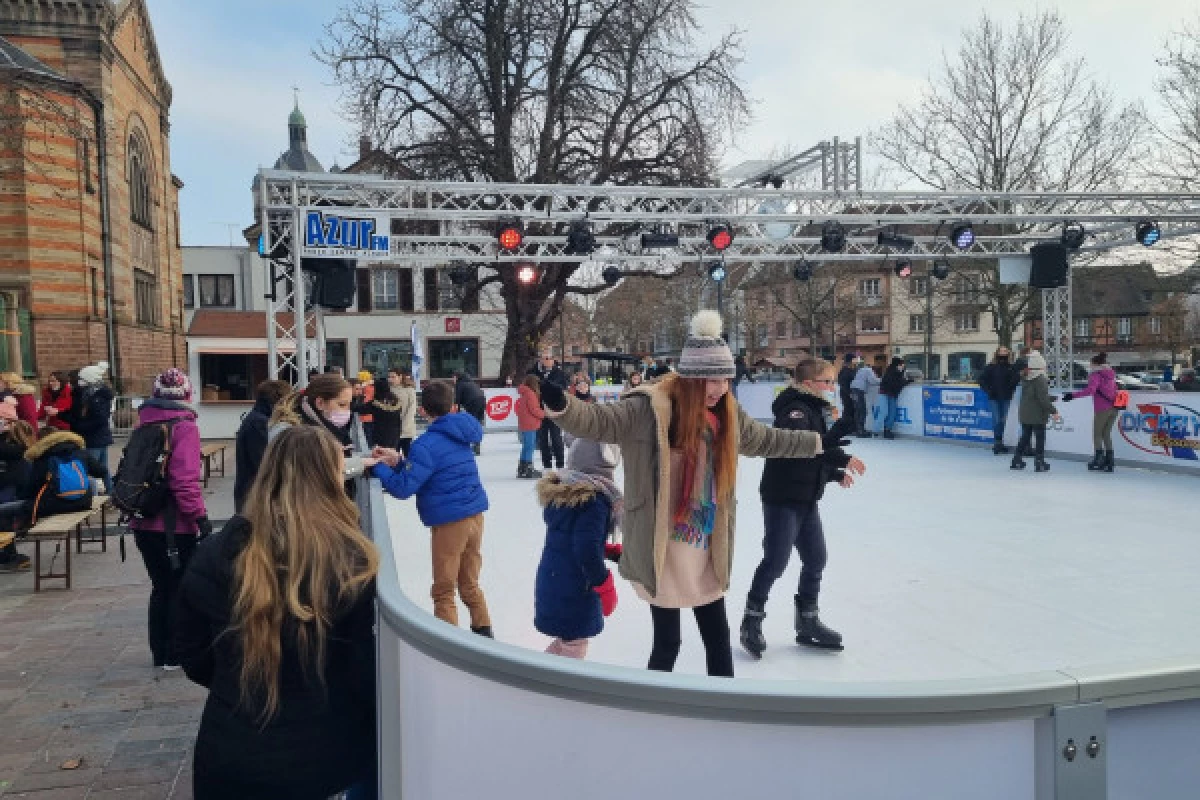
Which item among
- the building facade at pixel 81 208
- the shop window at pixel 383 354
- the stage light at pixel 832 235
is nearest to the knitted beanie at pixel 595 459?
the stage light at pixel 832 235

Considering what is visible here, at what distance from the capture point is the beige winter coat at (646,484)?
3.13 meters

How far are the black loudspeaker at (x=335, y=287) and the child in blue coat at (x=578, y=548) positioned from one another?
25.7ft

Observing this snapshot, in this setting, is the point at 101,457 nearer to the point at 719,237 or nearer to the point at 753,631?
the point at 753,631

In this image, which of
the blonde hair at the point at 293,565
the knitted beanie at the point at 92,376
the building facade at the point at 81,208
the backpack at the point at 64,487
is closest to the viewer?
the blonde hair at the point at 293,565

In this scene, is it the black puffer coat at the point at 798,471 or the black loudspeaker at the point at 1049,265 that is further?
the black loudspeaker at the point at 1049,265

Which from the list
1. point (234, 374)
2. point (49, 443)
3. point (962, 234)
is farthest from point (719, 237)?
point (234, 374)

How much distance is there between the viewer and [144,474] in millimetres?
4492

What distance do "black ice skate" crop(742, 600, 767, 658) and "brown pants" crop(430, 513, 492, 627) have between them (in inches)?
58.1

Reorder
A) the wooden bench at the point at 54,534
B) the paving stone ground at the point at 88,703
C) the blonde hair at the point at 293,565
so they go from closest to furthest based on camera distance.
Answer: the blonde hair at the point at 293,565 → the paving stone ground at the point at 88,703 → the wooden bench at the point at 54,534

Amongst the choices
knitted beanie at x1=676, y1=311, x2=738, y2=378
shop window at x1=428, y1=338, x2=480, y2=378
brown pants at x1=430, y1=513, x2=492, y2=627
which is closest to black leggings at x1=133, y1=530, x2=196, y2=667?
brown pants at x1=430, y1=513, x2=492, y2=627

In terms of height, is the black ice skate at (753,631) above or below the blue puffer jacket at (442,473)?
below

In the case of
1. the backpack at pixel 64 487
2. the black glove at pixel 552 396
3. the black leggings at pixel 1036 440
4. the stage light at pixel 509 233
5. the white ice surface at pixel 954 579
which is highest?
the stage light at pixel 509 233

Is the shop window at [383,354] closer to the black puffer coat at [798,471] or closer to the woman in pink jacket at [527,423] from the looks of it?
the woman in pink jacket at [527,423]

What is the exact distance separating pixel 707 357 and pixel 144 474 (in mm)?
3203
